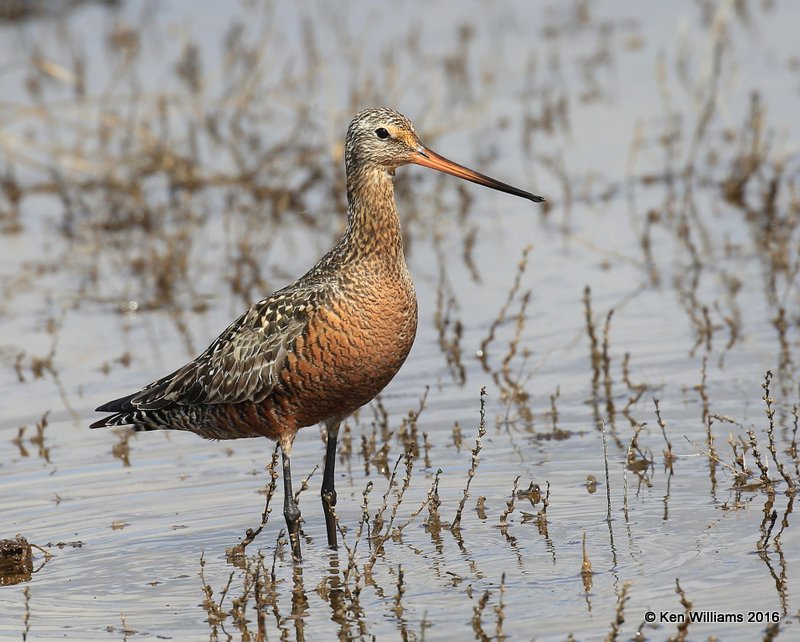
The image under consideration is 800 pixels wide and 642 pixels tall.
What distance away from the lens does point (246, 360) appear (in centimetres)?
639

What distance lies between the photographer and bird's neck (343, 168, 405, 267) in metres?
6.34

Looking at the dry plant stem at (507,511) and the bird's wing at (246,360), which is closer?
the dry plant stem at (507,511)

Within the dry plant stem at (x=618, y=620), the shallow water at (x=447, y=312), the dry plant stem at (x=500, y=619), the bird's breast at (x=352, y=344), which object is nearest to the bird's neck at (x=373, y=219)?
the bird's breast at (x=352, y=344)

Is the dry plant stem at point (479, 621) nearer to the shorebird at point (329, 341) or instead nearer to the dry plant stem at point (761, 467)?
the shorebird at point (329, 341)

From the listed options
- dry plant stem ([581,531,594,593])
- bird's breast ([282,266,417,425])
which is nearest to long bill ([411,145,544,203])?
bird's breast ([282,266,417,425])

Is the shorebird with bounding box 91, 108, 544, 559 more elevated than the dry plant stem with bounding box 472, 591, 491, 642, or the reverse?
the shorebird with bounding box 91, 108, 544, 559

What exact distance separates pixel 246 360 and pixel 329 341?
0.47m

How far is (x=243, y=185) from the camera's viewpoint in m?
12.1

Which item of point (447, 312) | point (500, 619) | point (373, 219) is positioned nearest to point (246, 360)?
point (373, 219)

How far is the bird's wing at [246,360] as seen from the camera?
20.5 ft

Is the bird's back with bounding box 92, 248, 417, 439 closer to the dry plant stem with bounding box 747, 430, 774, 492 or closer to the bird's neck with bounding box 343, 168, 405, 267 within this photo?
the bird's neck with bounding box 343, 168, 405, 267

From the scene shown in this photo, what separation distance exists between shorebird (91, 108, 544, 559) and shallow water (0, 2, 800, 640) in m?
0.46

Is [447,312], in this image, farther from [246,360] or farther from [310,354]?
[310,354]

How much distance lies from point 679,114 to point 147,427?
722 centimetres
